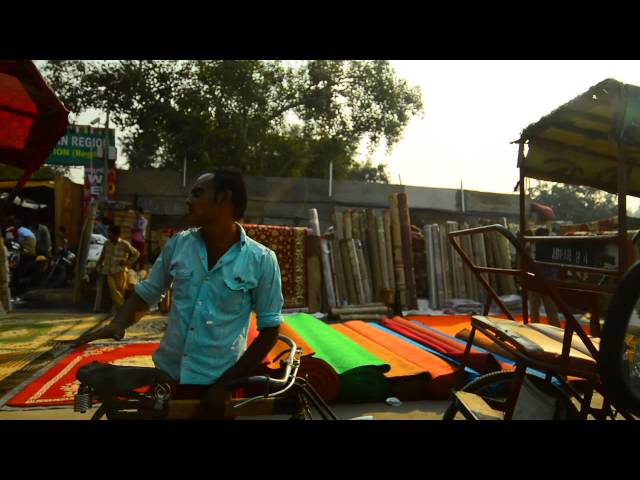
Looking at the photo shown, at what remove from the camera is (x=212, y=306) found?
203 cm

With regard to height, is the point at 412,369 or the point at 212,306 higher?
the point at 212,306

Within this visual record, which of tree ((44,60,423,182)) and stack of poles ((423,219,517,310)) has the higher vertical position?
tree ((44,60,423,182))

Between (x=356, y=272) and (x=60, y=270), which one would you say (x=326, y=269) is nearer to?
(x=356, y=272)

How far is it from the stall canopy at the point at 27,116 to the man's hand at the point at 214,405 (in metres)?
5.46

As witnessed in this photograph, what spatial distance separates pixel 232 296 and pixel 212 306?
94mm

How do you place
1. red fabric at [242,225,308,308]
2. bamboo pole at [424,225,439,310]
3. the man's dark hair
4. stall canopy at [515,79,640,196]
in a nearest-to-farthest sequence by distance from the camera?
the man's dark hair
stall canopy at [515,79,640,196]
red fabric at [242,225,308,308]
bamboo pole at [424,225,439,310]

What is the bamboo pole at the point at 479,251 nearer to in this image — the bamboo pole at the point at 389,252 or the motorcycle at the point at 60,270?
the bamboo pole at the point at 389,252

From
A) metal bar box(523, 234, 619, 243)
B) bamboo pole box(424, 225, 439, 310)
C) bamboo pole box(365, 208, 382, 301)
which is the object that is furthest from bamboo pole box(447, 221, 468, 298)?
metal bar box(523, 234, 619, 243)

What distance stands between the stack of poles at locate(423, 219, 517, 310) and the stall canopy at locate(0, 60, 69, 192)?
24.8 ft

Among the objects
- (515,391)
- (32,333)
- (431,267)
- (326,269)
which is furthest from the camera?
(431,267)

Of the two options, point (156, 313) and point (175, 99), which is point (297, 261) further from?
point (175, 99)

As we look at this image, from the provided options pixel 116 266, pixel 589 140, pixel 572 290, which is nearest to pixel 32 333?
pixel 116 266

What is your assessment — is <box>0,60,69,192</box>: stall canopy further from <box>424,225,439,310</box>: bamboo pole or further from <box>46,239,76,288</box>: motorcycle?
<box>424,225,439,310</box>: bamboo pole

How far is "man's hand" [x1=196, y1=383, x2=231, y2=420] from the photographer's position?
1.61m
